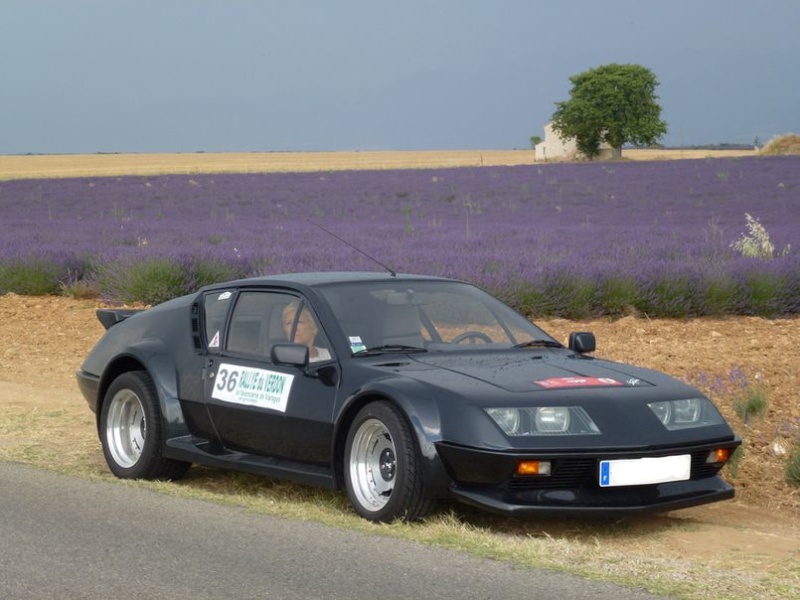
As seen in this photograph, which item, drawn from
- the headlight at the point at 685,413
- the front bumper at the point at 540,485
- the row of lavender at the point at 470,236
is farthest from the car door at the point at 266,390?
the row of lavender at the point at 470,236

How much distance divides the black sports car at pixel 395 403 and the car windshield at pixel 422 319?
0.4 inches

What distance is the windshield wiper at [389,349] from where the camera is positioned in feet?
24.4

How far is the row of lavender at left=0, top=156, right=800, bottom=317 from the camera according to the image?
1811 centimetres

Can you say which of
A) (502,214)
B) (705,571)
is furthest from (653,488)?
(502,214)

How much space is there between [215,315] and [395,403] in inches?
76.1

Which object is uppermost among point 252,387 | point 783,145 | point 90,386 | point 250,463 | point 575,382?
point 783,145

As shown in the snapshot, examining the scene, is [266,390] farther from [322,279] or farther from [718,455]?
[718,455]

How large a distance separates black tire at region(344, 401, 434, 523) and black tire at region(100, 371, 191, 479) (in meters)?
1.58

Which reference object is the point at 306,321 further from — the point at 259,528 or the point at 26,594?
the point at 26,594

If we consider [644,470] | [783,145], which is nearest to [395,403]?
[644,470]

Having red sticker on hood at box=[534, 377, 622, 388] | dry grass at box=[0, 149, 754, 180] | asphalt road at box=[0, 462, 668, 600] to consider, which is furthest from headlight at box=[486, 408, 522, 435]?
dry grass at box=[0, 149, 754, 180]

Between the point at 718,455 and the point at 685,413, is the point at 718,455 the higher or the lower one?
the lower one

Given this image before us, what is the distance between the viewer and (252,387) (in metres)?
7.79

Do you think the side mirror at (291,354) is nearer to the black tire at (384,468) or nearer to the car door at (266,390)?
the car door at (266,390)
